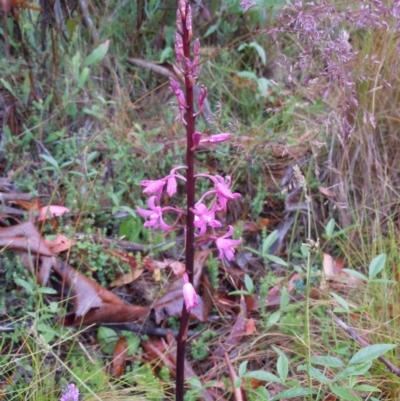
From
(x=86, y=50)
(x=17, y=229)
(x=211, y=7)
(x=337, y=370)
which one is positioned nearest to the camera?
(x=337, y=370)

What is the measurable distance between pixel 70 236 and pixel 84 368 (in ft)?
1.86

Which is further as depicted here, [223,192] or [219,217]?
[219,217]

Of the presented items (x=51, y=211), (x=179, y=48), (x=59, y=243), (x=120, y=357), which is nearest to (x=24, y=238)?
(x=59, y=243)

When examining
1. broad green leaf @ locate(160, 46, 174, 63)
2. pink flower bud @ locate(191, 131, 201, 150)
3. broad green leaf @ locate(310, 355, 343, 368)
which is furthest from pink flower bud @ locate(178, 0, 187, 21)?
broad green leaf @ locate(160, 46, 174, 63)

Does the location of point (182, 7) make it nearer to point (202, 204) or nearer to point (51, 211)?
point (202, 204)

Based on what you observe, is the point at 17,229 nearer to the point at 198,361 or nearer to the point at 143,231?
the point at 143,231

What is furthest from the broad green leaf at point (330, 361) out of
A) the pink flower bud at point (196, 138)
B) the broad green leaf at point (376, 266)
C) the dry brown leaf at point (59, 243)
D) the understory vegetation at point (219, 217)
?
the dry brown leaf at point (59, 243)

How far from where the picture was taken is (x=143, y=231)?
249cm

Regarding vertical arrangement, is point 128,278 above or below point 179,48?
below

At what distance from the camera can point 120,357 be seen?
80.6 inches

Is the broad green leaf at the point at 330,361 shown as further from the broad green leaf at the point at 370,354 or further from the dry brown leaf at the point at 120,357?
the dry brown leaf at the point at 120,357

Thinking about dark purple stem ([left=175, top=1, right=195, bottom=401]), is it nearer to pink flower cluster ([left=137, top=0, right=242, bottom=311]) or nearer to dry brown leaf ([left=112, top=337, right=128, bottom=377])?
pink flower cluster ([left=137, top=0, right=242, bottom=311])

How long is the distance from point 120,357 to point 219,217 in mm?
808

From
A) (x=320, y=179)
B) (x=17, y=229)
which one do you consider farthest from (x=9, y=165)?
(x=320, y=179)
